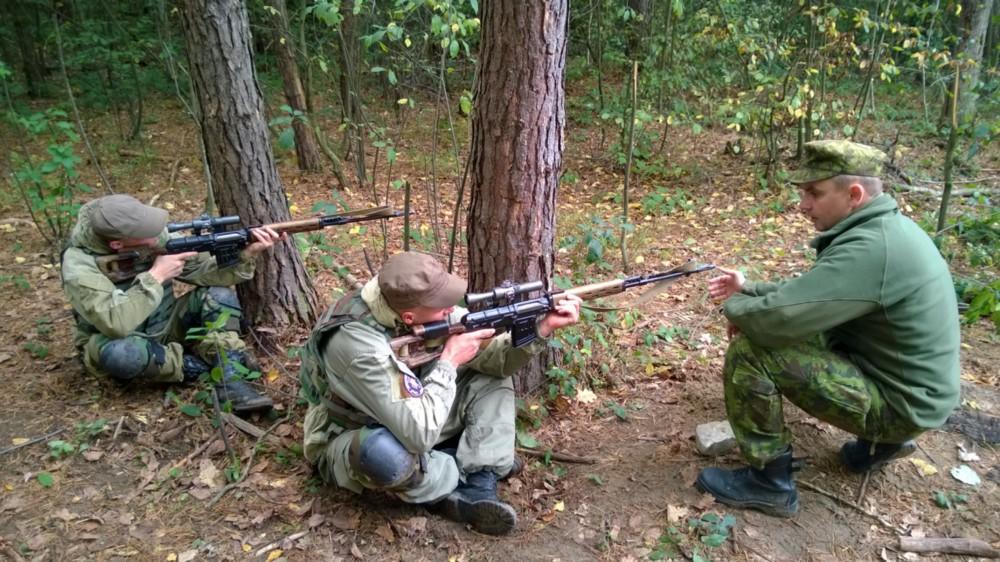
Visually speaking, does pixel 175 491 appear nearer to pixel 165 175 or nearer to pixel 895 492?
pixel 895 492

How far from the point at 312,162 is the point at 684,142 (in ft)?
21.0

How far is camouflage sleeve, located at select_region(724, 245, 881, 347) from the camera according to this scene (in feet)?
9.30

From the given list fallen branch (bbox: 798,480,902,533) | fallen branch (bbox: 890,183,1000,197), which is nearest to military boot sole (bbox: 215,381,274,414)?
fallen branch (bbox: 798,480,902,533)

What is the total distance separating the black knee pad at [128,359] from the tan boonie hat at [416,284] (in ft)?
7.52

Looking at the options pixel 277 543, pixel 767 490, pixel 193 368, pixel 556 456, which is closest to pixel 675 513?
pixel 767 490

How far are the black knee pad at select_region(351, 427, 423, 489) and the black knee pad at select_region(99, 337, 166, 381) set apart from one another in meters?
2.08

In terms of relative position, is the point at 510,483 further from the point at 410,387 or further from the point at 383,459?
the point at 410,387

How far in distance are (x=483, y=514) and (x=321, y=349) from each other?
4.09 feet

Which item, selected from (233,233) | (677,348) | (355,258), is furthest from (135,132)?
(677,348)

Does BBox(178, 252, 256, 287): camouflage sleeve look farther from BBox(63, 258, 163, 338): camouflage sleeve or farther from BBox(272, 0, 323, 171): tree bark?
BBox(272, 0, 323, 171): tree bark

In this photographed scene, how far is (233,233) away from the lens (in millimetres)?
4449

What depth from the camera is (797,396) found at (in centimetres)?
311

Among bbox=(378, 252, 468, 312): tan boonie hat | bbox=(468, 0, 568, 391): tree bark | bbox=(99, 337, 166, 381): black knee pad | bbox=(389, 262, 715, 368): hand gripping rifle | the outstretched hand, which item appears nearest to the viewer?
bbox=(378, 252, 468, 312): tan boonie hat

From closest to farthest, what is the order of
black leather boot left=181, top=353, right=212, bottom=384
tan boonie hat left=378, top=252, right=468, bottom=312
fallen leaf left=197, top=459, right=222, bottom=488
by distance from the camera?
tan boonie hat left=378, top=252, right=468, bottom=312, fallen leaf left=197, top=459, right=222, bottom=488, black leather boot left=181, top=353, right=212, bottom=384
